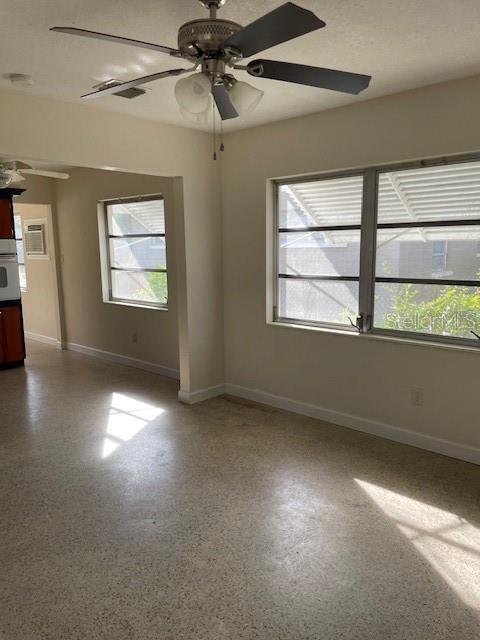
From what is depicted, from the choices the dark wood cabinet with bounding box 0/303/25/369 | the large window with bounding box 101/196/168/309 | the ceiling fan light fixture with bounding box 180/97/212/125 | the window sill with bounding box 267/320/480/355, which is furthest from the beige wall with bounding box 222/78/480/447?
the dark wood cabinet with bounding box 0/303/25/369

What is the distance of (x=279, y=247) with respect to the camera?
4.25 metres

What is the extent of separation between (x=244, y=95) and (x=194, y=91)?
21cm

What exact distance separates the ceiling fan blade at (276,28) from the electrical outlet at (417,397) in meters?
2.66

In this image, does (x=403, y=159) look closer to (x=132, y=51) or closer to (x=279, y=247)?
(x=279, y=247)

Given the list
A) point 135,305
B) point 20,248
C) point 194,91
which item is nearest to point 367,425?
point 194,91

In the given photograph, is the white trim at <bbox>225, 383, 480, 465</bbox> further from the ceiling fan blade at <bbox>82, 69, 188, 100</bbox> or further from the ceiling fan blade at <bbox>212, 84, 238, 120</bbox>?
the ceiling fan blade at <bbox>82, 69, 188, 100</bbox>

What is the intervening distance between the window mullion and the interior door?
4504 millimetres

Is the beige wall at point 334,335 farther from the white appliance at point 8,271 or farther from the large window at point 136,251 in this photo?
the white appliance at point 8,271

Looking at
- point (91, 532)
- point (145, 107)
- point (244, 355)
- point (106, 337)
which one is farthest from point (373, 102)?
point (106, 337)

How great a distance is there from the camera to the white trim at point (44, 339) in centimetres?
716

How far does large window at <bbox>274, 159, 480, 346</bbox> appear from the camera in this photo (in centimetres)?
318

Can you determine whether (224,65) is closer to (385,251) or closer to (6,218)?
(385,251)

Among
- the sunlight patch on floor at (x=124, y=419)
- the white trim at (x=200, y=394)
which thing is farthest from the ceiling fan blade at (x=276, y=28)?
the white trim at (x=200, y=394)

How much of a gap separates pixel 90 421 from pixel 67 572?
2.00 meters
